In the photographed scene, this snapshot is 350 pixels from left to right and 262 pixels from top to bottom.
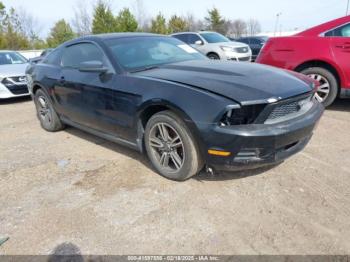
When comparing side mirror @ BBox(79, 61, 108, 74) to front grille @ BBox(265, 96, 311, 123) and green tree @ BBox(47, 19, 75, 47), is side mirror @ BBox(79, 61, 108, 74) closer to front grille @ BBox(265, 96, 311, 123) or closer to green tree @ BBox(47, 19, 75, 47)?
front grille @ BBox(265, 96, 311, 123)

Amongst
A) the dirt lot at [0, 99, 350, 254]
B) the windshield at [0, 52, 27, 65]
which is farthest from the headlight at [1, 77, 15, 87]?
the dirt lot at [0, 99, 350, 254]

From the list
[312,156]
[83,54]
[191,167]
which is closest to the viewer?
[191,167]

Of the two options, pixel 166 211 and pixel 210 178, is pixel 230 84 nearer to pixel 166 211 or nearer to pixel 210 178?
pixel 210 178

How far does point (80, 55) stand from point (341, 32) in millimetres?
4054

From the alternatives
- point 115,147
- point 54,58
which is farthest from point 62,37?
point 115,147

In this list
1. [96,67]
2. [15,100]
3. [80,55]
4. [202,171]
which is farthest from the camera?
[15,100]

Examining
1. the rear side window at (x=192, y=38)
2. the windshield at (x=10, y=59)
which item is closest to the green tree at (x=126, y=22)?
the rear side window at (x=192, y=38)

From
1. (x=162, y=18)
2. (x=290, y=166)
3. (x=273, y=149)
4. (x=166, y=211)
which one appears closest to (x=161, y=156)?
(x=166, y=211)

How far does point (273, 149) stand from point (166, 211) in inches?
41.7

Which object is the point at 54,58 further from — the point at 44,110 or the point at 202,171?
the point at 202,171

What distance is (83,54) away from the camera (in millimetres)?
3871

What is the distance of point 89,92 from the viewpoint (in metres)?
3.54

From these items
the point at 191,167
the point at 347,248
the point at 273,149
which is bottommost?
the point at 347,248

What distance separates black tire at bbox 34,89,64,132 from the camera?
4656 mm
